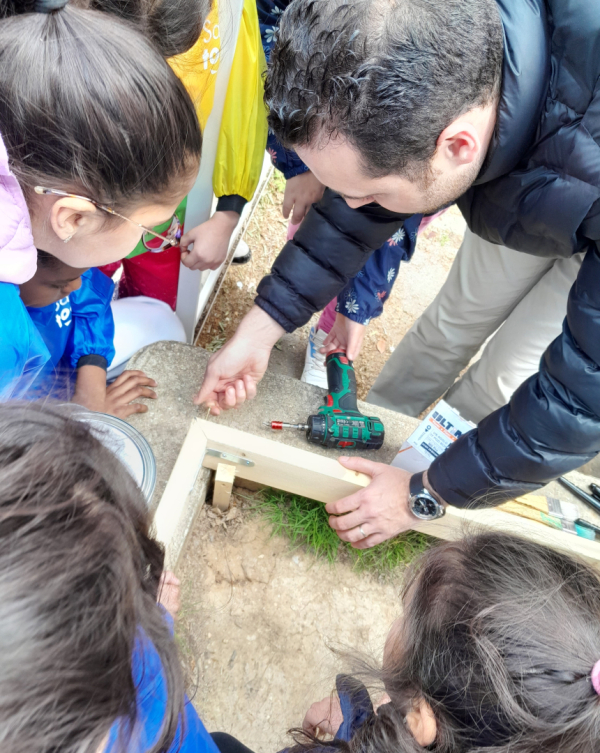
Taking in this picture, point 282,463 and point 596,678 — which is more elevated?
point 596,678

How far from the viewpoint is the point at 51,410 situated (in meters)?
0.72

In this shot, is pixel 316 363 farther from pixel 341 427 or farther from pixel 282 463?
pixel 282 463

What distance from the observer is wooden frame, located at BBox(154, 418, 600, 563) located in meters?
1.48

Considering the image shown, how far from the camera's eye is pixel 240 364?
5.40ft

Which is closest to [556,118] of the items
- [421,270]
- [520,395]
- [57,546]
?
[520,395]

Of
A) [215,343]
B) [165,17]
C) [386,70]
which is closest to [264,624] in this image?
[215,343]

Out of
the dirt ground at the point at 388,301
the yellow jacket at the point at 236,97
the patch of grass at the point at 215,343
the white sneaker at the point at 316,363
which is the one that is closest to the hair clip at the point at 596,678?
the yellow jacket at the point at 236,97

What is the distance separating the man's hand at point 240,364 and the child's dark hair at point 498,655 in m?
0.86

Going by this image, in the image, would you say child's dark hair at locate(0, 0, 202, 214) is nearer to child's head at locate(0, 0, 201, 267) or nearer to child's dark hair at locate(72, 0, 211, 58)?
child's head at locate(0, 0, 201, 267)

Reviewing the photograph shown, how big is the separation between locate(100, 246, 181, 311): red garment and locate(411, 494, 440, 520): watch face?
1.48 metres

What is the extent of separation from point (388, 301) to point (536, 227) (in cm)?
238

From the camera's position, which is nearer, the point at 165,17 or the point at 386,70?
the point at 386,70

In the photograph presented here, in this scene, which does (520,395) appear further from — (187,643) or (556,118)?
(187,643)

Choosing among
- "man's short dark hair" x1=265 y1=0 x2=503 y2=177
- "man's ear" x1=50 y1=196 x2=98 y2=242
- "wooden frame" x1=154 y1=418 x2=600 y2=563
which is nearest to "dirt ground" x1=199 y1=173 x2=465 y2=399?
"wooden frame" x1=154 y1=418 x2=600 y2=563
